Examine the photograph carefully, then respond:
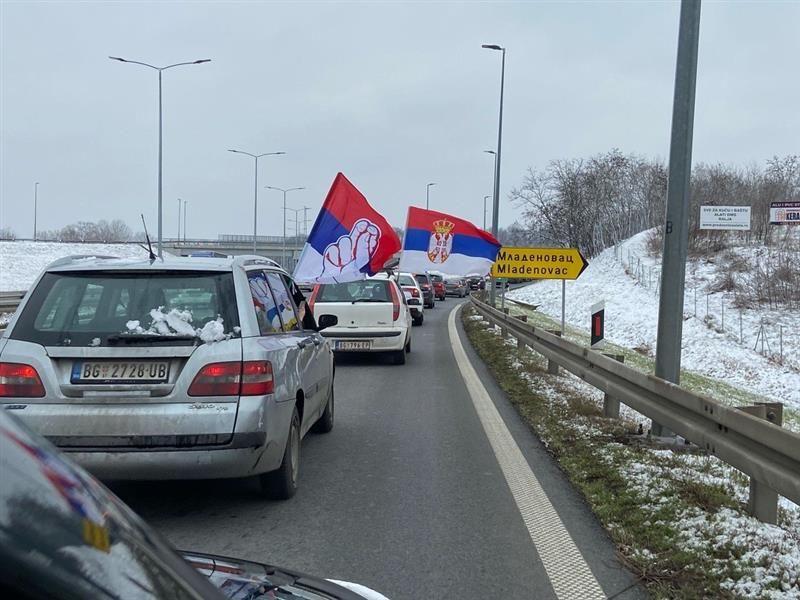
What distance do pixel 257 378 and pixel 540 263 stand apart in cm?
1288

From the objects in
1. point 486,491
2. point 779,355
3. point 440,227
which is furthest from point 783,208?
point 486,491

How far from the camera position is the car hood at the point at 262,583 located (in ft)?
7.22

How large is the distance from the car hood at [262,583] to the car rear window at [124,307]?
2740 millimetres

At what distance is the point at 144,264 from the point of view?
209 inches

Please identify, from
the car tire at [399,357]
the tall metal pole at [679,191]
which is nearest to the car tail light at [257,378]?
the tall metal pole at [679,191]

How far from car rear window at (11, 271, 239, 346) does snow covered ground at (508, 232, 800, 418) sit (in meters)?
13.8

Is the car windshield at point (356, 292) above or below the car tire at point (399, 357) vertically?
above

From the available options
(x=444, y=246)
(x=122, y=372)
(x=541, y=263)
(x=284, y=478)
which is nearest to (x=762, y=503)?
(x=284, y=478)

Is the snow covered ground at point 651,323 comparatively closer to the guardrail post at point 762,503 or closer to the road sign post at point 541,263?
the road sign post at point 541,263

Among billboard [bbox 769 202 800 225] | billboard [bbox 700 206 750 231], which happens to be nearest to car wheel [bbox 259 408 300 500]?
billboard [bbox 769 202 800 225]

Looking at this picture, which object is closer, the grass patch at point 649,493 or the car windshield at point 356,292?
the grass patch at point 649,493

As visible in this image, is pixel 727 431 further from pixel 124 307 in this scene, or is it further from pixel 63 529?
pixel 63 529

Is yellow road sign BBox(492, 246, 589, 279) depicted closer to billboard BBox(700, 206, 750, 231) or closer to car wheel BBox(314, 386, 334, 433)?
car wheel BBox(314, 386, 334, 433)

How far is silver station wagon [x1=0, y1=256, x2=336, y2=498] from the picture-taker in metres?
4.83
